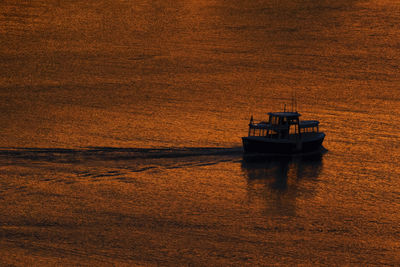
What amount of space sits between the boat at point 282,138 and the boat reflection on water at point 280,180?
33.6 inches

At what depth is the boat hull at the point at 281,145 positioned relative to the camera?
226 feet

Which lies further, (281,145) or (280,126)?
(280,126)

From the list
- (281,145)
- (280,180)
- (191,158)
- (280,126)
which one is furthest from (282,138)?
(191,158)

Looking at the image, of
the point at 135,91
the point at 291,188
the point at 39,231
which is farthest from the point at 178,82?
the point at 39,231

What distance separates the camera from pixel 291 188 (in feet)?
201

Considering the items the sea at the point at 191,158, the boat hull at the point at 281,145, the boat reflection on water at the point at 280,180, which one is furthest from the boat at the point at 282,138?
the sea at the point at 191,158

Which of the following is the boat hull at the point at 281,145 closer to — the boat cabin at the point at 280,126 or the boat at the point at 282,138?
the boat at the point at 282,138

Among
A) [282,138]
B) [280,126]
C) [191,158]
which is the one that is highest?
[280,126]

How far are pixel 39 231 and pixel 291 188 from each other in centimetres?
2354

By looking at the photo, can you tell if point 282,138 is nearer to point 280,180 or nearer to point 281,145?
point 281,145

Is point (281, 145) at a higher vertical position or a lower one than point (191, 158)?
higher

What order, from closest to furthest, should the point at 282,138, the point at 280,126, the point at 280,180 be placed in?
the point at 280,180, the point at 280,126, the point at 282,138

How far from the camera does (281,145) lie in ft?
231

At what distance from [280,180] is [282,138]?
345 inches
